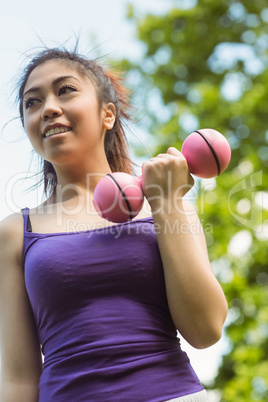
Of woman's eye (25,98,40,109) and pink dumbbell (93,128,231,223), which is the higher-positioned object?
woman's eye (25,98,40,109)

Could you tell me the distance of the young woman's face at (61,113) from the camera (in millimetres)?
1731

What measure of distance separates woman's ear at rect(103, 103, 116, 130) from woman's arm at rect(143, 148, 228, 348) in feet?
1.24

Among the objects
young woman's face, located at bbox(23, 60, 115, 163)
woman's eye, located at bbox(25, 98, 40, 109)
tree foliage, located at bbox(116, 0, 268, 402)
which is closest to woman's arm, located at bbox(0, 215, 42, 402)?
young woman's face, located at bbox(23, 60, 115, 163)

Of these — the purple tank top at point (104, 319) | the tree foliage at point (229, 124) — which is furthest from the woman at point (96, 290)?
the tree foliage at point (229, 124)

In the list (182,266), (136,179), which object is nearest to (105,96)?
(136,179)

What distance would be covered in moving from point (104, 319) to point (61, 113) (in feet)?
2.09

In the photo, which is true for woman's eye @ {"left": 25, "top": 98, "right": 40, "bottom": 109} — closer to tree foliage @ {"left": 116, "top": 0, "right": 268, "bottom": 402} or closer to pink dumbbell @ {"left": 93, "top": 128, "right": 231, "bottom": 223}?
pink dumbbell @ {"left": 93, "top": 128, "right": 231, "bottom": 223}

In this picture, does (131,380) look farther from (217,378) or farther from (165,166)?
(217,378)

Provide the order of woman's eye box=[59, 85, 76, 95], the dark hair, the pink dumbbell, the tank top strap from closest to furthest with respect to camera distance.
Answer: the pink dumbbell
the tank top strap
woman's eye box=[59, 85, 76, 95]
the dark hair

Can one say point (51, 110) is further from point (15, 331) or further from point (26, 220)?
point (15, 331)

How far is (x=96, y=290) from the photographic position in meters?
1.51

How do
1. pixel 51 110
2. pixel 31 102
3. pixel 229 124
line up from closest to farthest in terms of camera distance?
pixel 51 110
pixel 31 102
pixel 229 124

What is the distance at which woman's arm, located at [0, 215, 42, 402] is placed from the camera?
5.17ft

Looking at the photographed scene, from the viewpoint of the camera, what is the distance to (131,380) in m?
1.41
